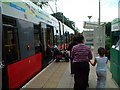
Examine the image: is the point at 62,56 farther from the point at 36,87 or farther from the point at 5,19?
the point at 5,19

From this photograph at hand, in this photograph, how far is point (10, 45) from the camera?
13.7 feet

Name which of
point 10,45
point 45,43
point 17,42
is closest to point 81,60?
point 10,45

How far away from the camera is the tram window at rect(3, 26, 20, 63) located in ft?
12.9

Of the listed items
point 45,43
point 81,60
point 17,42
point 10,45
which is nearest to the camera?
point 81,60

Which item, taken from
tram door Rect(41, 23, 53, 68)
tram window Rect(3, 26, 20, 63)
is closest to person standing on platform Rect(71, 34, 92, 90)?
tram window Rect(3, 26, 20, 63)

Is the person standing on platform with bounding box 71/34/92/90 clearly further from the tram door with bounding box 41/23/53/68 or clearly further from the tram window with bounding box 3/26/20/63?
the tram door with bounding box 41/23/53/68

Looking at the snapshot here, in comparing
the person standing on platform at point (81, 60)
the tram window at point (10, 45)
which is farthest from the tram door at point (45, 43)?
the person standing on platform at point (81, 60)

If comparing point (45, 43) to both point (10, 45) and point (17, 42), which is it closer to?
point (17, 42)

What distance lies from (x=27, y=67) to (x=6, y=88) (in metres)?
1.59

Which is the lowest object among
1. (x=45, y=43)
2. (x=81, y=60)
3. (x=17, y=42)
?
(x=81, y=60)

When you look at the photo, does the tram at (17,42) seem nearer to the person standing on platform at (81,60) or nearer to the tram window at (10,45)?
the tram window at (10,45)

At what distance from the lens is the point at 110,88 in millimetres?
4531

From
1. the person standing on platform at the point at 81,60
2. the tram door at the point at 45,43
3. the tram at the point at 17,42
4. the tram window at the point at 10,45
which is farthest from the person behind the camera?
the tram door at the point at 45,43

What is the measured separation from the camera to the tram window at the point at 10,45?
394 centimetres
